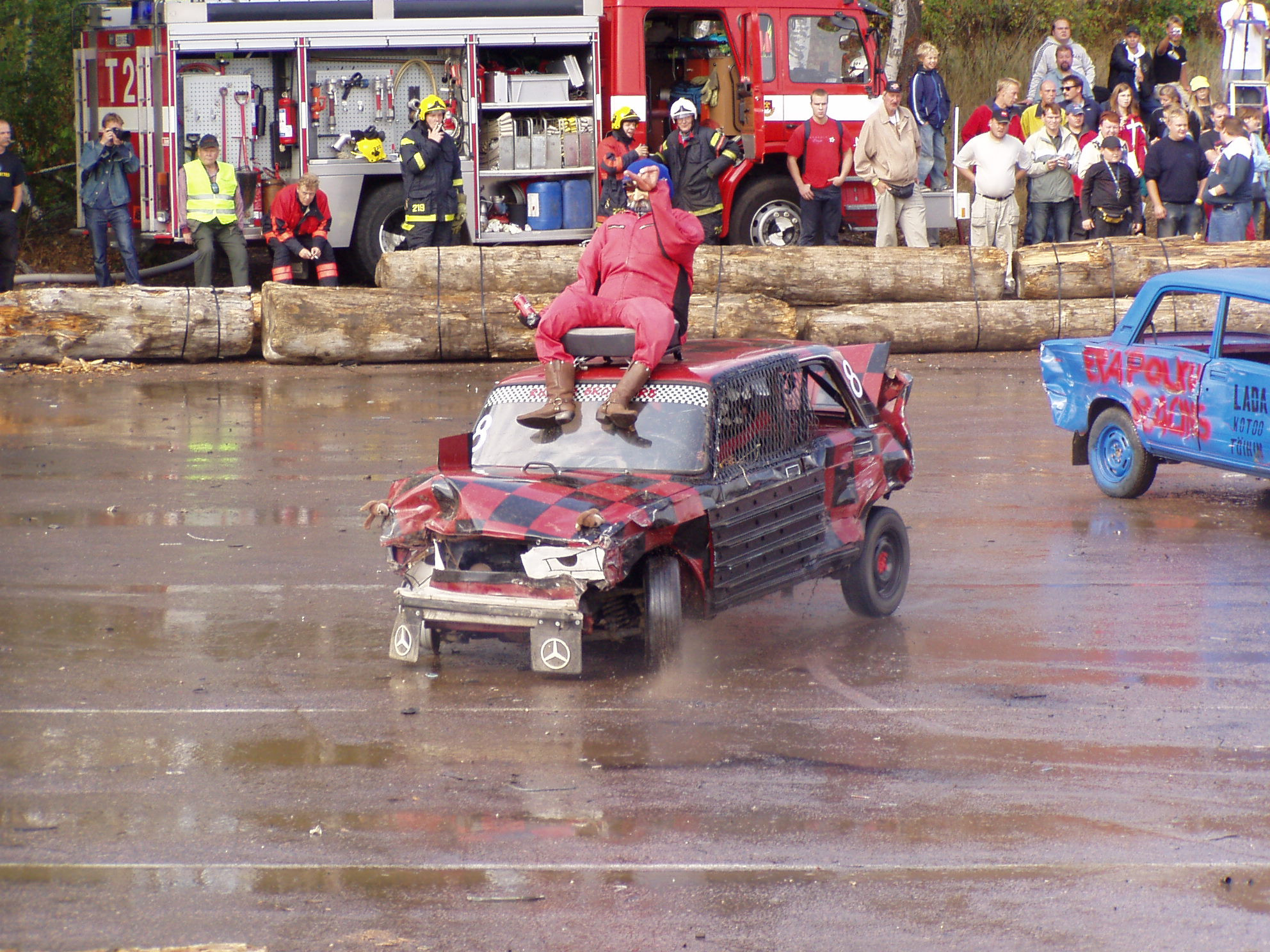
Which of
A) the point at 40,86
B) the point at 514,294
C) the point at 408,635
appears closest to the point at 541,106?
the point at 514,294

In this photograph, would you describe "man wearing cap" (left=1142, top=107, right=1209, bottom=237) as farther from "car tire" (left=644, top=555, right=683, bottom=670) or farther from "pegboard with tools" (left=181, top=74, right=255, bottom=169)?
"car tire" (left=644, top=555, right=683, bottom=670)

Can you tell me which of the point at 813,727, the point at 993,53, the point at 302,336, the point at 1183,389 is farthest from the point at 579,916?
the point at 993,53

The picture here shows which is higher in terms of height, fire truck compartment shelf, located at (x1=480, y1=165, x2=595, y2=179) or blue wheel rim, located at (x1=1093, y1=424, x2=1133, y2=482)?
fire truck compartment shelf, located at (x1=480, y1=165, x2=595, y2=179)

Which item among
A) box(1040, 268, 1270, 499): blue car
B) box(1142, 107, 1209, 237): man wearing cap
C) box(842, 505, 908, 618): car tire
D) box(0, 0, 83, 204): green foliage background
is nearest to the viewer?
box(842, 505, 908, 618): car tire

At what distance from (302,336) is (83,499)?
6.33 metres

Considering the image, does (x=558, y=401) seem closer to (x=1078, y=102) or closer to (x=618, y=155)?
(x=618, y=155)

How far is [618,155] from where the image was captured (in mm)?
19000

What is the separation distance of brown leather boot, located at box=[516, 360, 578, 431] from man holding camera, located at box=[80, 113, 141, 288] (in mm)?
12440

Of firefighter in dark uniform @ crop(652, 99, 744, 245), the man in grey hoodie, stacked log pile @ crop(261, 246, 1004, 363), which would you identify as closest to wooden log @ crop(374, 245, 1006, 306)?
stacked log pile @ crop(261, 246, 1004, 363)

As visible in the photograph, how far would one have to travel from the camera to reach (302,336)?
57.1ft

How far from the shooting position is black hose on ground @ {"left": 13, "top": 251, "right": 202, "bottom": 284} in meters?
20.0

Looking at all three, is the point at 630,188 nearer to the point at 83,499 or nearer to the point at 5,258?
the point at 83,499

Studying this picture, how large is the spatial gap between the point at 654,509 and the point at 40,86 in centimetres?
1944

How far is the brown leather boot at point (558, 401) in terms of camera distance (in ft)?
26.2
